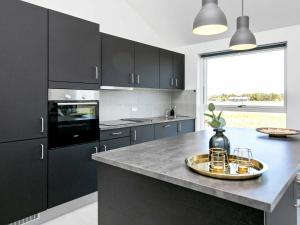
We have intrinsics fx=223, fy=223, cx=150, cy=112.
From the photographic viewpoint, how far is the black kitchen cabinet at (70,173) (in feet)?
7.54

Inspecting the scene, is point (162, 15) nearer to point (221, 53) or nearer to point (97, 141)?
point (221, 53)

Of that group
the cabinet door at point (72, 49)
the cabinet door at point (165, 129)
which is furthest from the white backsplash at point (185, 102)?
the cabinet door at point (72, 49)

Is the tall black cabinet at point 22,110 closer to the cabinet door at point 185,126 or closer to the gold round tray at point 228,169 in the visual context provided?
the gold round tray at point 228,169

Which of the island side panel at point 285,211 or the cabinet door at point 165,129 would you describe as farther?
the cabinet door at point 165,129

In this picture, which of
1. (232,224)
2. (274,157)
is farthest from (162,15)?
(232,224)

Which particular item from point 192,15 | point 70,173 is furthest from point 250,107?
point 70,173

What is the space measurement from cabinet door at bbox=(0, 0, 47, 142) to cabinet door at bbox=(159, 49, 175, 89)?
2.18m

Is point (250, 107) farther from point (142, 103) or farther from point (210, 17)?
point (210, 17)

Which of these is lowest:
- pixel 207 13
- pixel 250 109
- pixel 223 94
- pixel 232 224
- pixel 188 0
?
pixel 232 224

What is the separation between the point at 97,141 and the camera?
9.01 feet

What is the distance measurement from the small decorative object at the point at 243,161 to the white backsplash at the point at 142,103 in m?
2.45

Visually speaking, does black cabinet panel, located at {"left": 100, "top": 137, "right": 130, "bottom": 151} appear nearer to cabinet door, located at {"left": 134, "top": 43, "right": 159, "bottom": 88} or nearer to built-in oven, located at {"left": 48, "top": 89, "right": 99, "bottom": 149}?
built-in oven, located at {"left": 48, "top": 89, "right": 99, "bottom": 149}

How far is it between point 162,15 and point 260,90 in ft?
6.96

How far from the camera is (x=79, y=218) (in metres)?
2.38
